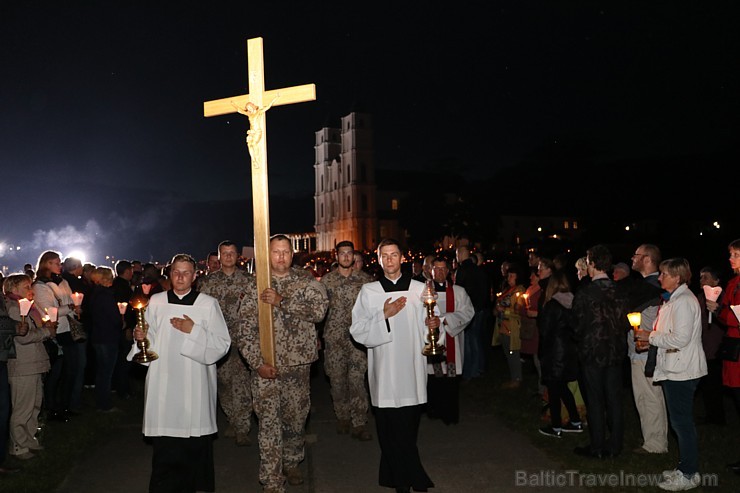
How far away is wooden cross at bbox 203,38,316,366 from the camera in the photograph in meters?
6.19

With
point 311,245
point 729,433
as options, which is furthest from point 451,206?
point 729,433

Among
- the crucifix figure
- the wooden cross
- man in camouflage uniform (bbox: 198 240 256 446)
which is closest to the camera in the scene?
the wooden cross

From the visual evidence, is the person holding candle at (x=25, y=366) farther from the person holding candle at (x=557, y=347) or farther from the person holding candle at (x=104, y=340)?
the person holding candle at (x=557, y=347)

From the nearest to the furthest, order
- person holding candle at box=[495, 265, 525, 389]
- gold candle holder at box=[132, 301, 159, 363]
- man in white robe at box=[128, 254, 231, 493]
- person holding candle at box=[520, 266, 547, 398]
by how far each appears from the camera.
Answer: gold candle holder at box=[132, 301, 159, 363] < man in white robe at box=[128, 254, 231, 493] < person holding candle at box=[520, 266, 547, 398] < person holding candle at box=[495, 265, 525, 389]

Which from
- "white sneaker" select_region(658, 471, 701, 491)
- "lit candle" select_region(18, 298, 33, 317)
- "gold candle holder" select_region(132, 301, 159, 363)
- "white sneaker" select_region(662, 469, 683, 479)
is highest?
"lit candle" select_region(18, 298, 33, 317)

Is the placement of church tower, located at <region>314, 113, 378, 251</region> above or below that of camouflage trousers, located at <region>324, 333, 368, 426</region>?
above

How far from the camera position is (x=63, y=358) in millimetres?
9781

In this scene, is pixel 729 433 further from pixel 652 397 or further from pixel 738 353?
pixel 738 353

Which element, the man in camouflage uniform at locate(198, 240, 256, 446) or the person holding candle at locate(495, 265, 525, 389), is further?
the person holding candle at locate(495, 265, 525, 389)

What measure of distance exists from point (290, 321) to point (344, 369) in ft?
7.60

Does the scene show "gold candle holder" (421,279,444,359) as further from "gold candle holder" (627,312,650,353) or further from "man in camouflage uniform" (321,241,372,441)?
"man in camouflage uniform" (321,241,372,441)

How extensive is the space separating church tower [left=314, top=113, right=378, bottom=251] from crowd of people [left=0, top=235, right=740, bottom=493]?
88790mm

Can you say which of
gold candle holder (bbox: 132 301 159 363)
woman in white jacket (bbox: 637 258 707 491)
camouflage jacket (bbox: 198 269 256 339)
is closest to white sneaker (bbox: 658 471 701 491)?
woman in white jacket (bbox: 637 258 707 491)

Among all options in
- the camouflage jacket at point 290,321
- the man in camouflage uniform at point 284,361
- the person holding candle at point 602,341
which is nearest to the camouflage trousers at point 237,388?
the man in camouflage uniform at point 284,361
